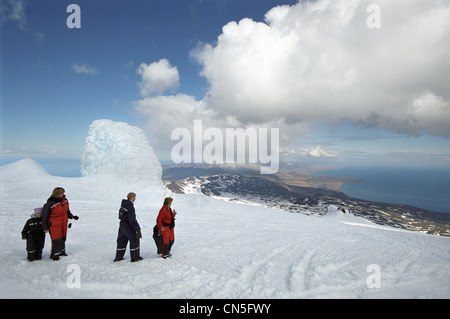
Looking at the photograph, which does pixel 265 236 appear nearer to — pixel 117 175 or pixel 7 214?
pixel 7 214

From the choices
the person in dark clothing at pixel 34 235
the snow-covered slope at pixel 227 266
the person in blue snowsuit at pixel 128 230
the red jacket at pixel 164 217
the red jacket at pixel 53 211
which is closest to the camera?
the snow-covered slope at pixel 227 266

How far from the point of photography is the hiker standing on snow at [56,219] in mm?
5852

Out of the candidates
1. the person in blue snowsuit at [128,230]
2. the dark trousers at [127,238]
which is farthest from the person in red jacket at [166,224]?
the dark trousers at [127,238]

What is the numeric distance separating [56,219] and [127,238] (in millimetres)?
2158

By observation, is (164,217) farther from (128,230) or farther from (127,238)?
(127,238)

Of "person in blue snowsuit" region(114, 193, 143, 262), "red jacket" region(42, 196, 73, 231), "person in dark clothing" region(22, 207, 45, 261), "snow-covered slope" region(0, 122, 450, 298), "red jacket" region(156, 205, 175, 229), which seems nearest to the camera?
"snow-covered slope" region(0, 122, 450, 298)

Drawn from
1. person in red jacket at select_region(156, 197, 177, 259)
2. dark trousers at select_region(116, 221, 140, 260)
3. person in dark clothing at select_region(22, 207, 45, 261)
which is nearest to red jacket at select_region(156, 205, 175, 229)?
person in red jacket at select_region(156, 197, 177, 259)

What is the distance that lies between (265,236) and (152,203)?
14873mm

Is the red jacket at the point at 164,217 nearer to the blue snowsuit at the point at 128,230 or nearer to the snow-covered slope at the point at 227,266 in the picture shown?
the blue snowsuit at the point at 128,230

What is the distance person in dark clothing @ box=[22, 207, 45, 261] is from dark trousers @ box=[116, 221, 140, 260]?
2398 millimetres

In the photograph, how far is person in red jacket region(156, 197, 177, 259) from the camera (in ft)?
21.2

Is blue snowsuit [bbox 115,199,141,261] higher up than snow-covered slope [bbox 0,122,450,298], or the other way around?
blue snowsuit [bbox 115,199,141,261]

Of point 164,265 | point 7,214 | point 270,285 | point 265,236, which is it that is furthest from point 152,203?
point 270,285

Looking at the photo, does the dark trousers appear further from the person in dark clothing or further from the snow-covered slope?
the person in dark clothing
